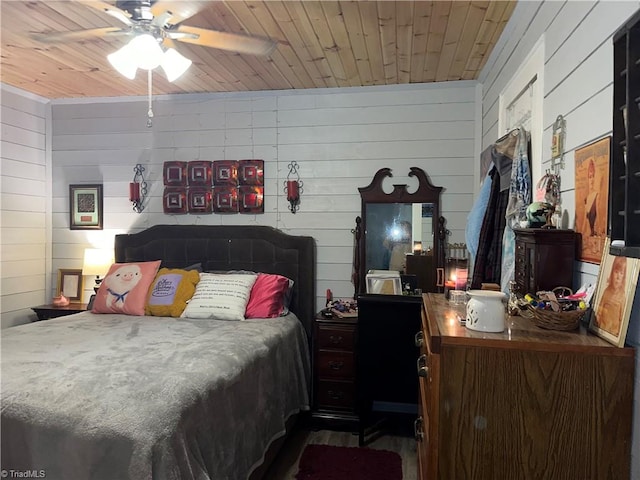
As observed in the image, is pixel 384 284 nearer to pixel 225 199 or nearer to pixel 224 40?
pixel 225 199

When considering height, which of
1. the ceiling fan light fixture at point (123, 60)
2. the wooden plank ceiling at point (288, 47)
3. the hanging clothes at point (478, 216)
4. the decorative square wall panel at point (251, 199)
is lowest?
the hanging clothes at point (478, 216)

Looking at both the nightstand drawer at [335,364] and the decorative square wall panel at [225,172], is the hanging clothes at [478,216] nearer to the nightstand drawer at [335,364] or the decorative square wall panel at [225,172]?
the nightstand drawer at [335,364]

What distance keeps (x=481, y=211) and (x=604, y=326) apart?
1.41m

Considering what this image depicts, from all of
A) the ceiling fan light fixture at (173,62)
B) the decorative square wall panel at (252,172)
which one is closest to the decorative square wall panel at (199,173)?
the decorative square wall panel at (252,172)

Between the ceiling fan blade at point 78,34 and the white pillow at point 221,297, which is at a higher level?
the ceiling fan blade at point 78,34

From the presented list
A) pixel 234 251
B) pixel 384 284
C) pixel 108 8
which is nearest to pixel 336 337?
pixel 384 284

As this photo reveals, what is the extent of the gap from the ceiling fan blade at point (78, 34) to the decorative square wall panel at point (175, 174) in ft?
5.50

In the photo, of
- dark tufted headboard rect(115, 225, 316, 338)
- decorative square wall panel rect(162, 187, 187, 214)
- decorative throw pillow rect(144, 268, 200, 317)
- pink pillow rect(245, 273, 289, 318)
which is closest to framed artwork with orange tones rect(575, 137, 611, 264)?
pink pillow rect(245, 273, 289, 318)

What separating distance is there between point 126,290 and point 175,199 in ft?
3.17

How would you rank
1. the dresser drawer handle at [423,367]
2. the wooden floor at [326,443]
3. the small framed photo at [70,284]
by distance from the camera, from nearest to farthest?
1. the dresser drawer handle at [423,367]
2. the wooden floor at [326,443]
3. the small framed photo at [70,284]

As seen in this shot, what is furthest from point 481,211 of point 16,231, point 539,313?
point 16,231

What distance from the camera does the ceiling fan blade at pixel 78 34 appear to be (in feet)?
6.88

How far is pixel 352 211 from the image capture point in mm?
3643

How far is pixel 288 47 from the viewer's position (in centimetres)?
283
